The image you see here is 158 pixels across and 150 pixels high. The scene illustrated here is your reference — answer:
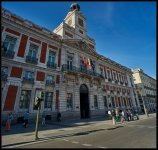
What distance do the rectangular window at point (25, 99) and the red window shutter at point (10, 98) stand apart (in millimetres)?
1107

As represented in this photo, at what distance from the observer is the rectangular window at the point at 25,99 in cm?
1812

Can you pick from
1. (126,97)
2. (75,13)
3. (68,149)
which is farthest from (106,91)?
(68,149)

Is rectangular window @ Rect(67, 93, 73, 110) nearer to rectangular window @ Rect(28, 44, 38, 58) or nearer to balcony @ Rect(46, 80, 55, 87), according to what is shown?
balcony @ Rect(46, 80, 55, 87)

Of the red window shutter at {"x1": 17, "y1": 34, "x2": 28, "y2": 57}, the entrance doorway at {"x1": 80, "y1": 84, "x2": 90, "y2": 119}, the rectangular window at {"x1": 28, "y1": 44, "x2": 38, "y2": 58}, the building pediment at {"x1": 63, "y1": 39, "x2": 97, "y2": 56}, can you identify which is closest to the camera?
the red window shutter at {"x1": 17, "y1": 34, "x2": 28, "y2": 57}

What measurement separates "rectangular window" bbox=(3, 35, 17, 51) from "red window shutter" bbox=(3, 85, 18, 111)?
17.2 ft

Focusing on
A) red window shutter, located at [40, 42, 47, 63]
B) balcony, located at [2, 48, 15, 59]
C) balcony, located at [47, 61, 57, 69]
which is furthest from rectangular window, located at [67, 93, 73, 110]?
balcony, located at [2, 48, 15, 59]

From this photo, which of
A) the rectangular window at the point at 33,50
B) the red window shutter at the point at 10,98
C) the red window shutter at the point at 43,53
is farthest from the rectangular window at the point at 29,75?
the red window shutter at the point at 43,53

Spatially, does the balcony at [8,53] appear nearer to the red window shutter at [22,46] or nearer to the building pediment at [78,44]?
the red window shutter at [22,46]

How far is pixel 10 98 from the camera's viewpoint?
16875mm

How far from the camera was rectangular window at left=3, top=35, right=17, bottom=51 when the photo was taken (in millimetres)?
18278

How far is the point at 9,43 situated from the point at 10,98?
749 cm

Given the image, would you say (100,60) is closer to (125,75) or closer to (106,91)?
(106,91)

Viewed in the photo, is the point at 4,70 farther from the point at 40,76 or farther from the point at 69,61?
the point at 69,61

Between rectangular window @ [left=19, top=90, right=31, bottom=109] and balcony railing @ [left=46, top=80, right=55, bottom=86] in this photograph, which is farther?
balcony railing @ [left=46, top=80, right=55, bottom=86]
